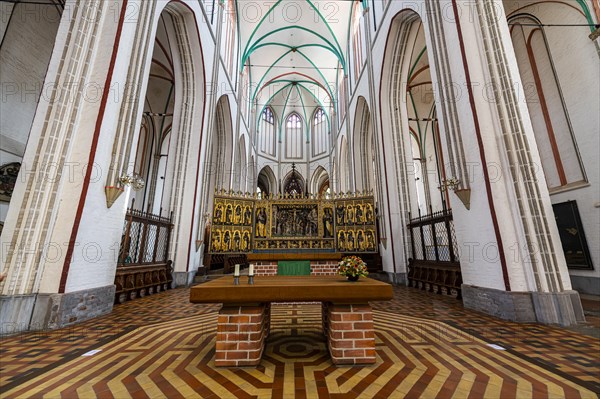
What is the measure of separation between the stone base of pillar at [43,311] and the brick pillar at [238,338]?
3.00 meters

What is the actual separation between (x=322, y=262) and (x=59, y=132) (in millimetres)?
5365

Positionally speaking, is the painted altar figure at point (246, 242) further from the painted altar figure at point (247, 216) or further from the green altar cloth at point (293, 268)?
the green altar cloth at point (293, 268)

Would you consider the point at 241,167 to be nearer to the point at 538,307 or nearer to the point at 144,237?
the point at 144,237

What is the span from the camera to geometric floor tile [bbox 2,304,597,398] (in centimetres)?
190

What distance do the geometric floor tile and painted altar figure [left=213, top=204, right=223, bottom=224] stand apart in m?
4.08

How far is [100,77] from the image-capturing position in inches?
174

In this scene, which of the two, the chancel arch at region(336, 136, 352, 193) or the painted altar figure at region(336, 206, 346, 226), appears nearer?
the painted altar figure at region(336, 206, 346, 226)

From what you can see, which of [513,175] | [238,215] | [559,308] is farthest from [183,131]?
[559,308]

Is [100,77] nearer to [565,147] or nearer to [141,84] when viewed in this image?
[141,84]

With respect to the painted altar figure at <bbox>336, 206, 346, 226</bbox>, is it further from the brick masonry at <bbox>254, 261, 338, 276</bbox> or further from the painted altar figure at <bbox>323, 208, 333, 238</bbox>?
the brick masonry at <bbox>254, 261, 338, 276</bbox>

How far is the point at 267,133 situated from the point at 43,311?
74.5 feet

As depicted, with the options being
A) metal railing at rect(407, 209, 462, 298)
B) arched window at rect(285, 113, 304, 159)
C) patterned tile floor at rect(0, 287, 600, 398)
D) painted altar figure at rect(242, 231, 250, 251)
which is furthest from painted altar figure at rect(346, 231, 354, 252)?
arched window at rect(285, 113, 304, 159)

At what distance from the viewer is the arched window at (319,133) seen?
2445cm

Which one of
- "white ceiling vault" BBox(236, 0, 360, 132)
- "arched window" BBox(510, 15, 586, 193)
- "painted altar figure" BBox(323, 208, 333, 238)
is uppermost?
"white ceiling vault" BBox(236, 0, 360, 132)
